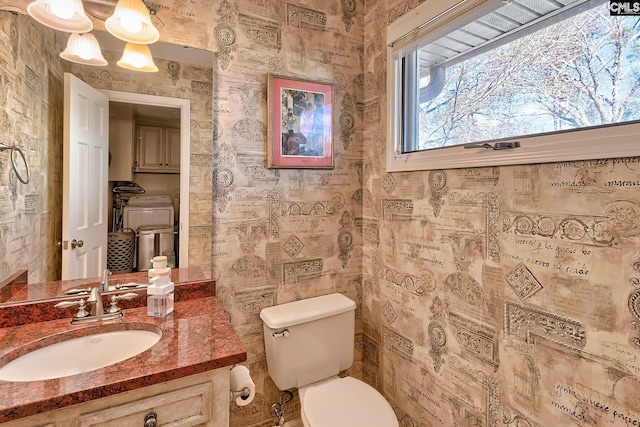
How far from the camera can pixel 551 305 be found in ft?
3.07

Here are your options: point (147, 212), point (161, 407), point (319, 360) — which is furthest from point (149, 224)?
point (319, 360)

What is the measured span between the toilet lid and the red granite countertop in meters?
0.54

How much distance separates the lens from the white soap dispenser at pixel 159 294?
116 centimetres

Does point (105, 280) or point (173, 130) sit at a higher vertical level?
point (173, 130)

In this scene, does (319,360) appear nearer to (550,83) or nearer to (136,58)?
(550,83)

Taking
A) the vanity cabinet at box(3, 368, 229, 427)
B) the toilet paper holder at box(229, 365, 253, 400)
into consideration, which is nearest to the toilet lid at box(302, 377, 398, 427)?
the toilet paper holder at box(229, 365, 253, 400)

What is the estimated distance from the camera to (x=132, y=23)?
43.4 inches

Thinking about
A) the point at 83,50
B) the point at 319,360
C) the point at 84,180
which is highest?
the point at 83,50

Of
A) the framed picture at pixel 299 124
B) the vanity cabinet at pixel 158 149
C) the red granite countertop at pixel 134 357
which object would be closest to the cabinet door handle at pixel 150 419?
the red granite countertop at pixel 134 357

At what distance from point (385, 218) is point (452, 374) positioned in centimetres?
73

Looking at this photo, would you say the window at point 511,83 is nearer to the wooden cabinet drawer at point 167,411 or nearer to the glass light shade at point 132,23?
the glass light shade at point 132,23

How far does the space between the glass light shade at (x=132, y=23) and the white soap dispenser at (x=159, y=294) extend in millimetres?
837

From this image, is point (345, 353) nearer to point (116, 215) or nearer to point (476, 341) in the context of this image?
point (476, 341)

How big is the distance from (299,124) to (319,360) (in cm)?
113
